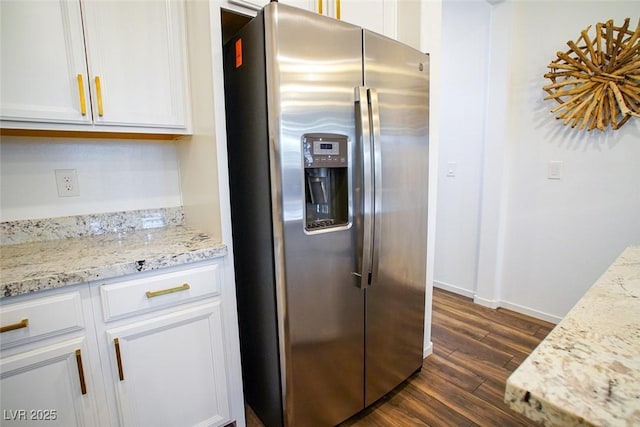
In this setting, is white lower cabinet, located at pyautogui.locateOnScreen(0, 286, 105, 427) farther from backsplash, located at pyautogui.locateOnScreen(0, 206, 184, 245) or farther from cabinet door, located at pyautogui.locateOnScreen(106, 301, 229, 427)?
backsplash, located at pyautogui.locateOnScreen(0, 206, 184, 245)

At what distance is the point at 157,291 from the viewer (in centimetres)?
115

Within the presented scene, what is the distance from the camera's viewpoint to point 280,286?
1.18 meters

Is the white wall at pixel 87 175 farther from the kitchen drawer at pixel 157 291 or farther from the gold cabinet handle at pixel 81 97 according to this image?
the kitchen drawer at pixel 157 291

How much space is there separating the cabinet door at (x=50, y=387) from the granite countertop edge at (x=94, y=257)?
21 centimetres

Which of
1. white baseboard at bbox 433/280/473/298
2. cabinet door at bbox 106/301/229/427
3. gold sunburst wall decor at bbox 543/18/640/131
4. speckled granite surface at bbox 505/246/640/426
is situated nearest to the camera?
speckled granite surface at bbox 505/246/640/426

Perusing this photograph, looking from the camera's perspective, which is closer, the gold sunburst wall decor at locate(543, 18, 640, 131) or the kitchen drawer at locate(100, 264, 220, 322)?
the kitchen drawer at locate(100, 264, 220, 322)

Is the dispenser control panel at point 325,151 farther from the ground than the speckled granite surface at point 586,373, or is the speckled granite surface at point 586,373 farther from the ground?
the dispenser control panel at point 325,151

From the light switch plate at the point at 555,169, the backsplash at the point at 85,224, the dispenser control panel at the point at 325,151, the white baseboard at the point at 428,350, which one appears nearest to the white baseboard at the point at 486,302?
the white baseboard at the point at 428,350

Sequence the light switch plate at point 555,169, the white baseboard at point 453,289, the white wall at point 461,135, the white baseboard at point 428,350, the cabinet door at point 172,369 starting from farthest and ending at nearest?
the white baseboard at point 453,289 < the white wall at point 461,135 < the light switch plate at point 555,169 < the white baseboard at point 428,350 < the cabinet door at point 172,369

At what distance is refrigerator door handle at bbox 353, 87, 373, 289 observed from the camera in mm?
1248

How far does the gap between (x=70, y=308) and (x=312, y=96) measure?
1073 millimetres

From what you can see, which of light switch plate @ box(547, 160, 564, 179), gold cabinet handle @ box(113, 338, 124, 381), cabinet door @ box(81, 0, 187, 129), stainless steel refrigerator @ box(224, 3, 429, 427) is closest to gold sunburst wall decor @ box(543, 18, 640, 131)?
A: light switch plate @ box(547, 160, 564, 179)

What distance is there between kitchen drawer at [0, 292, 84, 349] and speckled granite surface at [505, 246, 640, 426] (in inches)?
47.5

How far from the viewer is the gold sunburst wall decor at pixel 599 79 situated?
184 cm
